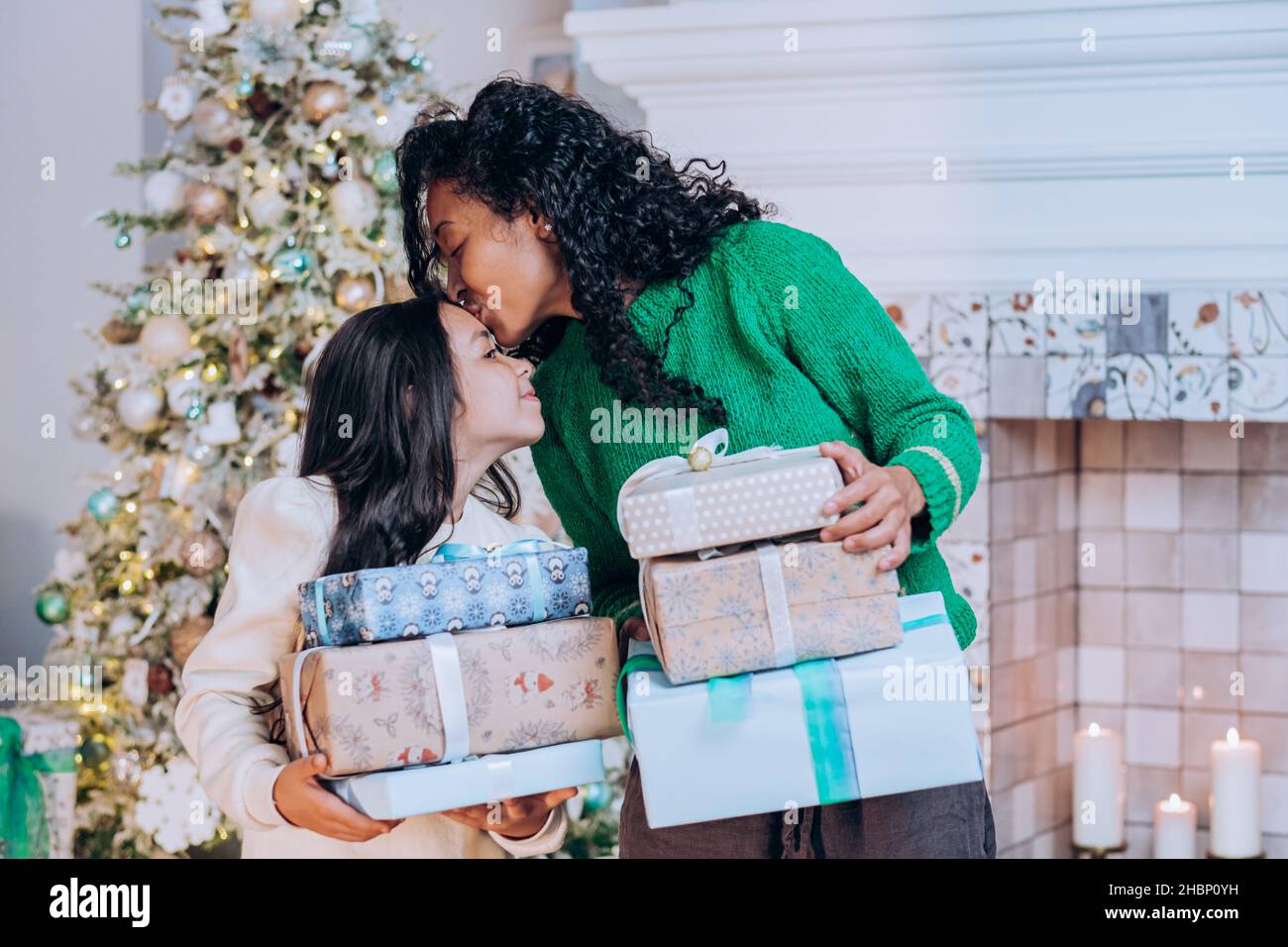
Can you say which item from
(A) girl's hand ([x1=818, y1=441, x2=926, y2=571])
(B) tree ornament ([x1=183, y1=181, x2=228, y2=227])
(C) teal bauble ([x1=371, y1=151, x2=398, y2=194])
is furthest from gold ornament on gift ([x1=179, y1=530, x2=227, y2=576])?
(A) girl's hand ([x1=818, y1=441, x2=926, y2=571])

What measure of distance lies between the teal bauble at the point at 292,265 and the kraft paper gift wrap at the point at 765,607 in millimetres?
1395

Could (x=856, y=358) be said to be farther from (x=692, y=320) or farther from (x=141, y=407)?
(x=141, y=407)

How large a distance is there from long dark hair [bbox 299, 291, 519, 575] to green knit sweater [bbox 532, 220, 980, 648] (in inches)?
6.9

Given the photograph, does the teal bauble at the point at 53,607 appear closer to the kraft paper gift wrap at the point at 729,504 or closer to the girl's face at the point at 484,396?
the girl's face at the point at 484,396

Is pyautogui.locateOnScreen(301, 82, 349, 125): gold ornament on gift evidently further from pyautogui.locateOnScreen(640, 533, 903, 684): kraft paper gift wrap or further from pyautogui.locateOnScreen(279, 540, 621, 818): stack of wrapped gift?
pyautogui.locateOnScreen(640, 533, 903, 684): kraft paper gift wrap

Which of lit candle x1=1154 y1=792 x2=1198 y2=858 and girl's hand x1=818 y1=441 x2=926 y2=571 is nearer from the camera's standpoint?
girl's hand x1=818 y1=441 x2=926 y2=571

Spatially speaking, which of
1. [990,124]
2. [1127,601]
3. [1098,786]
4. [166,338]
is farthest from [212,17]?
[1098,786]

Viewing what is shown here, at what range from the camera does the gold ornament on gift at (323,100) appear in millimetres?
2301

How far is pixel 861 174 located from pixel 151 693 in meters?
1.56

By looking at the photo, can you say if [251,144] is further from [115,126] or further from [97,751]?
[97,751]

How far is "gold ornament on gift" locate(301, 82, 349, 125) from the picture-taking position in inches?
90.6

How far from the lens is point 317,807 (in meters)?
1.13

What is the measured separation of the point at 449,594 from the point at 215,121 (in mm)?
1493
